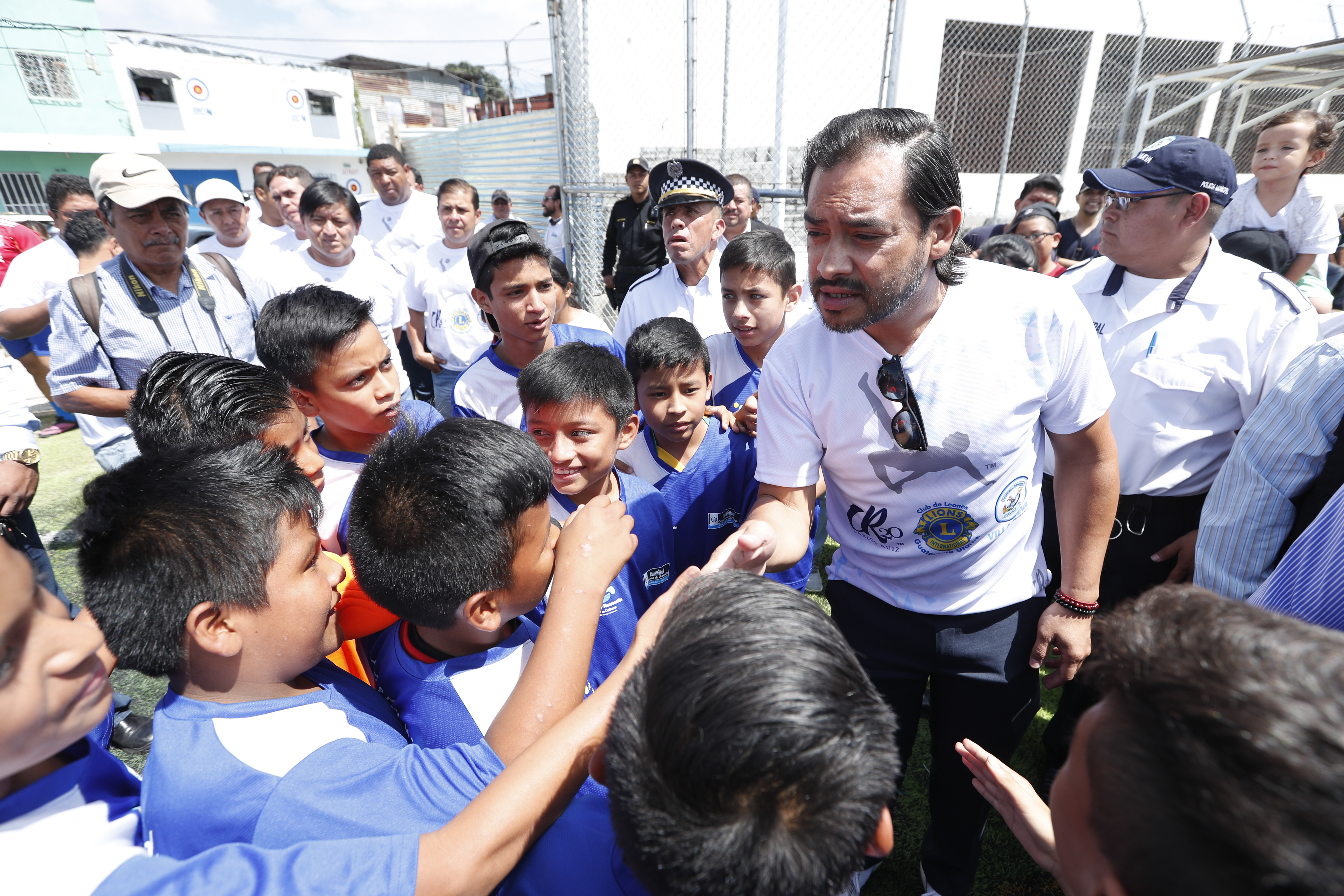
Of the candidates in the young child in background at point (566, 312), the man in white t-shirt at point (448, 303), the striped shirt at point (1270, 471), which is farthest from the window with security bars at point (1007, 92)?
the striped shirt at point (1270, 471)

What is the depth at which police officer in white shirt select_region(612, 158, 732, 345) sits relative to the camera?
12.0ft

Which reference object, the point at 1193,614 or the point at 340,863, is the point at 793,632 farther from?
the point at 340,863

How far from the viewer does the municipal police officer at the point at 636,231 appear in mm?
6453

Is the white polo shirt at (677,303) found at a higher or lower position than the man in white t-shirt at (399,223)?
lower

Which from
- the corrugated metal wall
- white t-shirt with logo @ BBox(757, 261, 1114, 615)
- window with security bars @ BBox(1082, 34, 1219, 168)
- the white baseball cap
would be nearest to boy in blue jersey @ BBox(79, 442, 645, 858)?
white t-shirt with logo @ BBox(757, 261, 1114, 615)

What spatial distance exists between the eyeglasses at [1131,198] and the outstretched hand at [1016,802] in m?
2.20

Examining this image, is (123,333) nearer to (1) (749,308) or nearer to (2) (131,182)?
(2) (131,182)

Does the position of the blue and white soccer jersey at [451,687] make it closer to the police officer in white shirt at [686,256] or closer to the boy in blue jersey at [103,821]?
the boy in blue jersey at [103,821]

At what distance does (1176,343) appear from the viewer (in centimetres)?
227

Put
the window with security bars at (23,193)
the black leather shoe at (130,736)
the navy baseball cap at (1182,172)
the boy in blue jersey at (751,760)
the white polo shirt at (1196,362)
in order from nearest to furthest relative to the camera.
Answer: the boy in blue jersey at (751,760) → the white polo shirt at (1196,362) → the navy baseball cap at (1182,172) → the black leather shoe at (130,736) → the window with security bars at (23,193)

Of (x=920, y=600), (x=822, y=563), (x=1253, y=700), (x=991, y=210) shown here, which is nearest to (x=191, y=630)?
(x=1253, y=700)

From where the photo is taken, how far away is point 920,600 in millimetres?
1814

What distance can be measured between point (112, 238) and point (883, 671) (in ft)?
20.3

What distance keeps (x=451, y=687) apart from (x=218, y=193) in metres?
5.37
